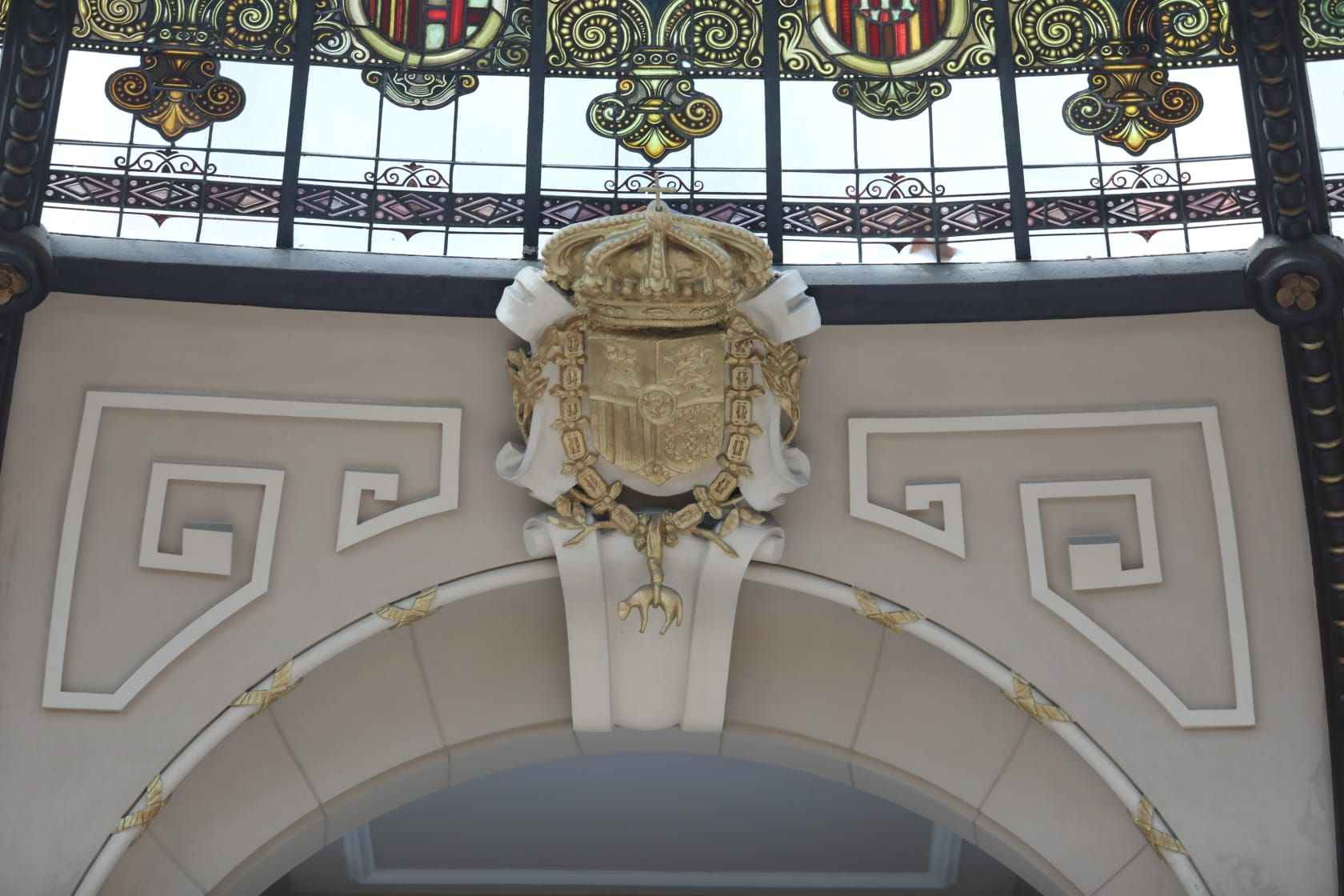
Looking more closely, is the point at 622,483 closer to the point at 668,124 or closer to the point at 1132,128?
the point at 668,124

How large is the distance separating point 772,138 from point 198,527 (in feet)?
8.90

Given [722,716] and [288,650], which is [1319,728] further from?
[288,650]

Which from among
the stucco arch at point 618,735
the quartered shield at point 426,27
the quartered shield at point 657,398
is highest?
the quartered shield at point 426,27

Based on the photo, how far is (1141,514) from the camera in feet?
19.2

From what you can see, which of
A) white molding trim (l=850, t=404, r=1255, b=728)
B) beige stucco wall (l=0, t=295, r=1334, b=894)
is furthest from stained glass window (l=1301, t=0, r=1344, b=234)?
white molding trim (l=850, t=404, r=1255, b=728)

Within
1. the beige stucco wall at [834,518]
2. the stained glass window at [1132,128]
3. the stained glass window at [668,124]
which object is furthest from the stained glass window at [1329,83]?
the beige stucco wall at [834,518]

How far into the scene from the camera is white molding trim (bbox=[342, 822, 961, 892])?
8.15m

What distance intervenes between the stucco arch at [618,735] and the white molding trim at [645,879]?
203 cm

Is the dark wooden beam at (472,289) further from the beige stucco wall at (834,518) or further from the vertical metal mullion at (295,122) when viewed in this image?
the vertical metal mullion at (295,122)

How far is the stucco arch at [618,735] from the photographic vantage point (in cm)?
594

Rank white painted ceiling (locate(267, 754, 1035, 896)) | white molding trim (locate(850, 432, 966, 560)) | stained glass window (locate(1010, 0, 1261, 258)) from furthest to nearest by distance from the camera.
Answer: white painted ceiling (locate(267, 754, 1035, 896)), stained glass window (locate(1010, 0, 1261, 258)), white molding trim (locate(850, 432, 966, 560))

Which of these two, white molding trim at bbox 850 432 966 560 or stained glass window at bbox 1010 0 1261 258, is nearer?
white molding trim at bbox 850 432 966 560

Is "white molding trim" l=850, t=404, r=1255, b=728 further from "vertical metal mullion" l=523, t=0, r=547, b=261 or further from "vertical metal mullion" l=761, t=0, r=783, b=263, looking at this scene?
"vertical metal mullion" l=523, t=0, r=547, b=261

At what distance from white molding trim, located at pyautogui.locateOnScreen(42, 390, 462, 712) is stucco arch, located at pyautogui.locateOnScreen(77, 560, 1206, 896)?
1.35ft
